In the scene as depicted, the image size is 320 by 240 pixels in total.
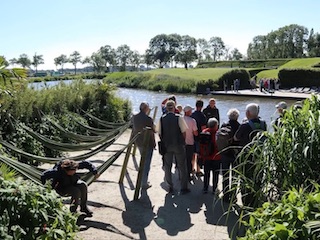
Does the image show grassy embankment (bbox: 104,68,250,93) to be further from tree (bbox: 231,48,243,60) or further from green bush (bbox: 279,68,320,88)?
tree (bbox: 231,48,243,60)

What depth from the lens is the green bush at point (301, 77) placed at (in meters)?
32.4

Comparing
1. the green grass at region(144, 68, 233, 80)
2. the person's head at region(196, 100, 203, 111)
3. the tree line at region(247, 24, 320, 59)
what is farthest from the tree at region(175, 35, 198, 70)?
the person's head at region(196, 100, 203, 111)

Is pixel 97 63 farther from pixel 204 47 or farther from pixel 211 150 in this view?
pixel 211 150

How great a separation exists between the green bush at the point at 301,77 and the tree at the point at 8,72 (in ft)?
97.2

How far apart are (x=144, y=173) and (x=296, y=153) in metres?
3.42

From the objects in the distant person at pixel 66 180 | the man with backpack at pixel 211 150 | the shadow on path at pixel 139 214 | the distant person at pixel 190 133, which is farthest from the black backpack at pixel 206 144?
the distant person at pixel 66 180

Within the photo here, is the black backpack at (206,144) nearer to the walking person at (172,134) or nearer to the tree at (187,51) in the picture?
the walking person at (172,134)

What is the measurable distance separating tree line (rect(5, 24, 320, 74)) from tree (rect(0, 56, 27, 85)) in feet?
208

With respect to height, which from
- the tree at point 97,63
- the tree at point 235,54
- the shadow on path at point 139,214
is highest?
the tree at point 235,54

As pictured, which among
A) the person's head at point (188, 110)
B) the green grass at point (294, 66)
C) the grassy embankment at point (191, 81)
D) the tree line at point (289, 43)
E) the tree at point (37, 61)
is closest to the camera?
the person's head at point (188, 110)

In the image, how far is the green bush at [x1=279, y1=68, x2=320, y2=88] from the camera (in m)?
32.4

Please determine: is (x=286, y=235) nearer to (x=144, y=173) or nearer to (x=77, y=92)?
(x=144, y=173)

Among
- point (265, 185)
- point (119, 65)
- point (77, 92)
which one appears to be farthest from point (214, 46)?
point (265, 185)

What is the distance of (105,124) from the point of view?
10.5m
